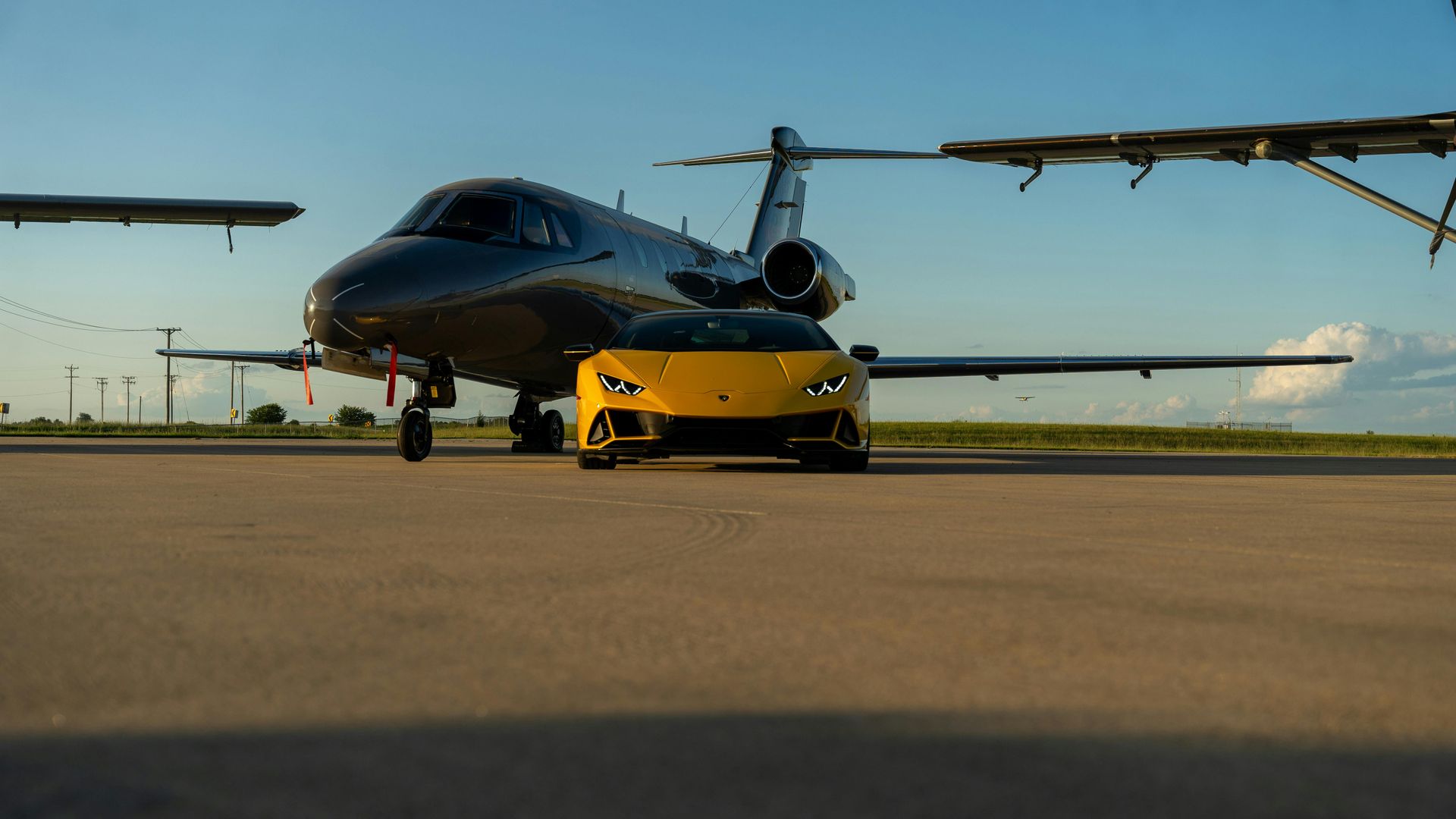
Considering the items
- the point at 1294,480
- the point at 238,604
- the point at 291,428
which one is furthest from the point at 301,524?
the point at 291,428

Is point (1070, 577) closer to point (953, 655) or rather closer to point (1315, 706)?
point (953, 655)

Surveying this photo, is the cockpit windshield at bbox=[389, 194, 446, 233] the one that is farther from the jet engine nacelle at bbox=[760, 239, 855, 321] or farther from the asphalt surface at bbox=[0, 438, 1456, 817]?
the asphalt surface at bbox=[0, 438, 1456, 817]

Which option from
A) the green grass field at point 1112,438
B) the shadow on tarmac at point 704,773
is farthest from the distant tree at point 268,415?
the shadow on tarmac at point 704,773

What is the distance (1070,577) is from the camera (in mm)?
3613

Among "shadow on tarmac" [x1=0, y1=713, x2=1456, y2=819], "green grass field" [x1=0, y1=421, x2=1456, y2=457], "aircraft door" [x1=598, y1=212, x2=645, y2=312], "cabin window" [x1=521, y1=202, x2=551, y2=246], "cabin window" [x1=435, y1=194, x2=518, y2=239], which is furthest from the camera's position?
"green grass field" [x1=0, y1=421, x2=1456, y2=457]

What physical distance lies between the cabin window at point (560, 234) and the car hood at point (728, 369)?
3714 mm

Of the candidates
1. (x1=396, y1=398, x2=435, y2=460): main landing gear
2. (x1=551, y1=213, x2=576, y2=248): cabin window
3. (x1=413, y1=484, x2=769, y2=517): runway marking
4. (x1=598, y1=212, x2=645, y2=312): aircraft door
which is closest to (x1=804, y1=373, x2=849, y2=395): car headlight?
(x1=413, y1=484, x2=769, y2=517): runway marking

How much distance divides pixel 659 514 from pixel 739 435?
373 cm

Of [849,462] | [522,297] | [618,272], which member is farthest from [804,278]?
[849,462]

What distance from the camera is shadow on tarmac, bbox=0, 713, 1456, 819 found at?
5.03ft

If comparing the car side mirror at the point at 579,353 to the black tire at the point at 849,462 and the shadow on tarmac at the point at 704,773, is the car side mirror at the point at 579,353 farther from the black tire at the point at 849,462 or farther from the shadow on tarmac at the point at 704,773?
the shadow on tarmac at the point at 704,773

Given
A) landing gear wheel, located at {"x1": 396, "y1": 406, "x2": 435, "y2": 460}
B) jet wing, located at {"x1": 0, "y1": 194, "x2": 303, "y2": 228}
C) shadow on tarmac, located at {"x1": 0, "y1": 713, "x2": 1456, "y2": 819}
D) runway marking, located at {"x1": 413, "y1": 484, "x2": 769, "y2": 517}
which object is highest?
jet wing, located at {"x1": 0, "y1": 194, "x2": 303, "y2": 228}

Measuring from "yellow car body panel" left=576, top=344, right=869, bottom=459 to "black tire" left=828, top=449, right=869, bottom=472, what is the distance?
69 millimetres

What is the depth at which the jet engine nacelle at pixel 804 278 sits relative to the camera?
56.5 ft
